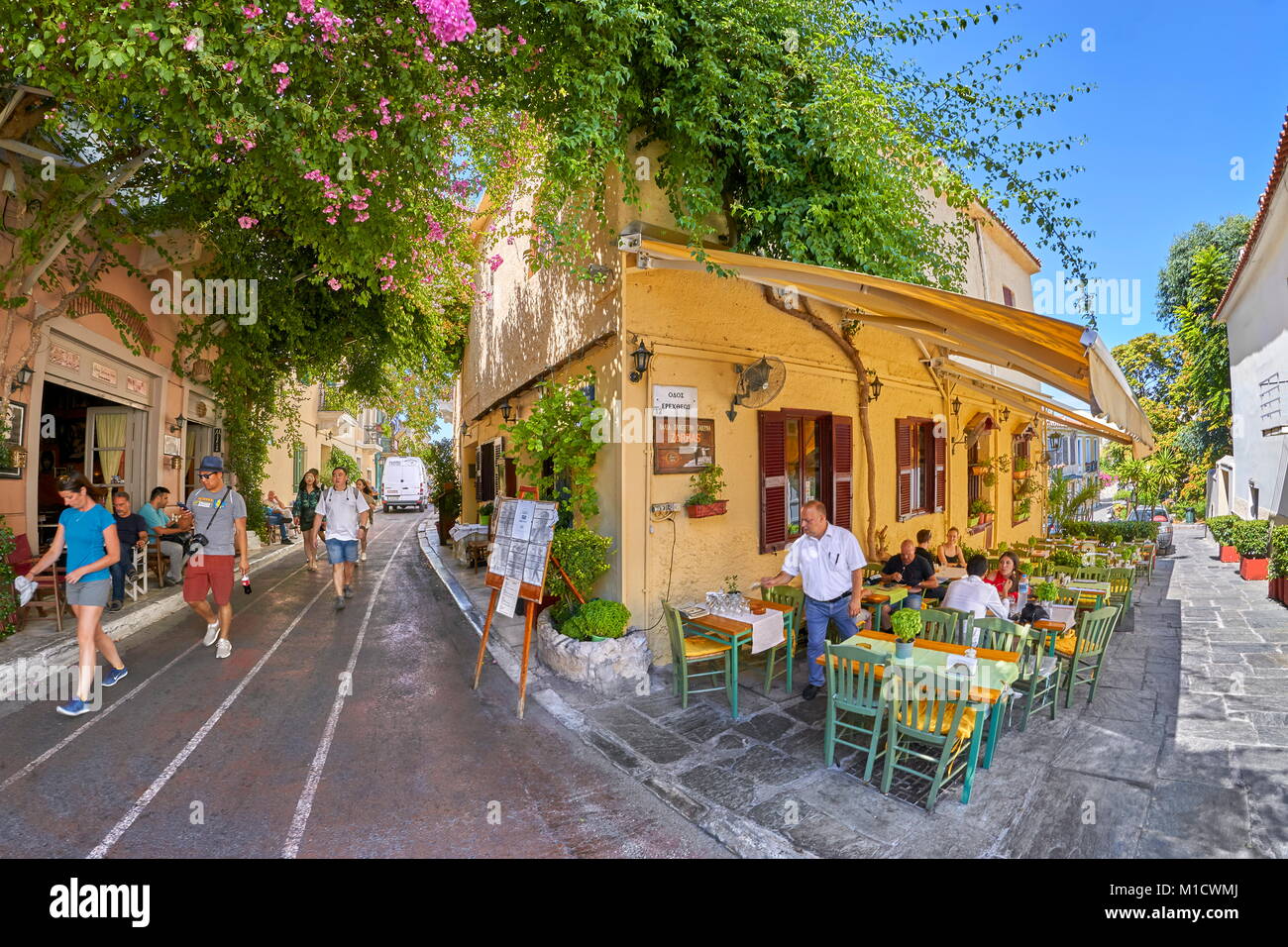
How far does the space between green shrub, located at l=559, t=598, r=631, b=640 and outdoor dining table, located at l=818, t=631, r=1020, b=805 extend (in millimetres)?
2112

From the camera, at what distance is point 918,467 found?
32.6ft

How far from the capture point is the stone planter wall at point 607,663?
5.35 meters

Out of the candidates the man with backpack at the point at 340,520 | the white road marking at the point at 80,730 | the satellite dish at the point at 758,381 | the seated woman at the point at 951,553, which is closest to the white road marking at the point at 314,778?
the white road marking at the point at 80,730

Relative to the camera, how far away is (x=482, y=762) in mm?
4035

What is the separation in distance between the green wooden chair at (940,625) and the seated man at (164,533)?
10.8 m

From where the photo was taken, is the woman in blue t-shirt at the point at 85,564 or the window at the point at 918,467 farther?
the window at the point at 918,467

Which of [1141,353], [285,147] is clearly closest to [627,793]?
[285,147]

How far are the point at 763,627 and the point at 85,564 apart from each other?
18.5 ft

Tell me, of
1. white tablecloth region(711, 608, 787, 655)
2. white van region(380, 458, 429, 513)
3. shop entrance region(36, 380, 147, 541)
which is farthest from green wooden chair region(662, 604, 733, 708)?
white van region(380, 458, 429, 513)

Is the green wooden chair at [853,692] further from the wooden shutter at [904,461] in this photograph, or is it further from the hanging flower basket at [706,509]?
the wooden shutter at [904,461]

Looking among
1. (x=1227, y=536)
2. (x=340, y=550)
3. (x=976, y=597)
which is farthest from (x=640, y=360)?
(x=1227, y=536)

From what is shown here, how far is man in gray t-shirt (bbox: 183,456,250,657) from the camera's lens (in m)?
6.33

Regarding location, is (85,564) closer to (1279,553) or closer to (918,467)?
(918,467)

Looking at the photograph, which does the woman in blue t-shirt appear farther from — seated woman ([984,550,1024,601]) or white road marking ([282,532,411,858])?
seated woman ([984,550,1024,601])
